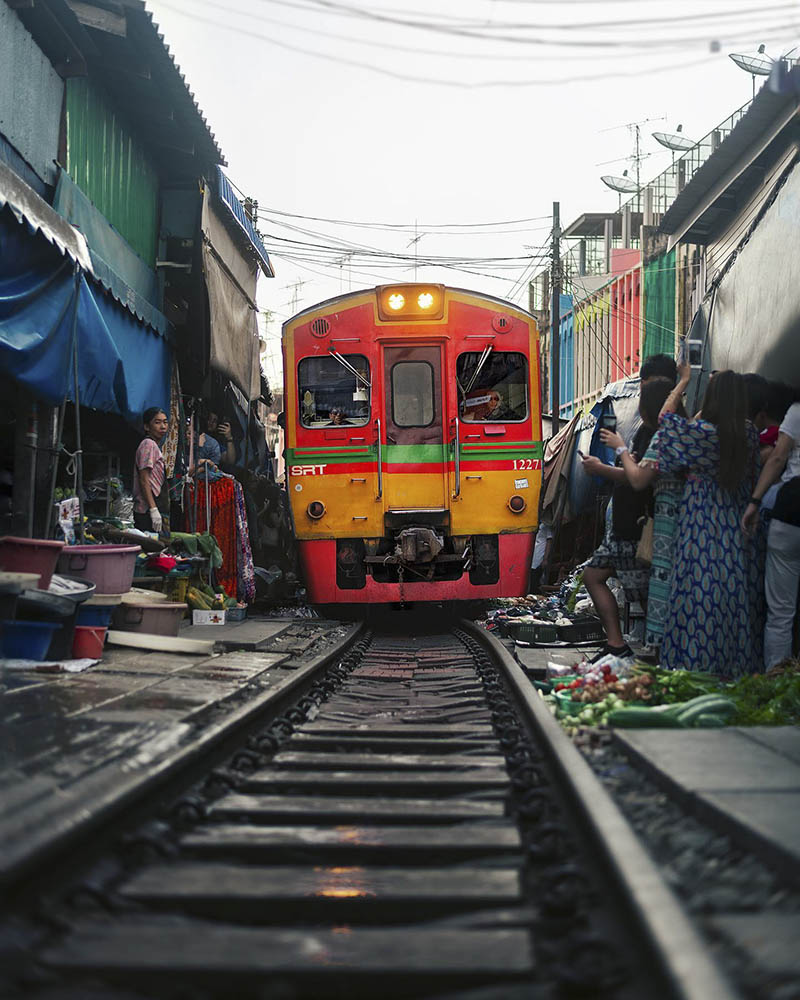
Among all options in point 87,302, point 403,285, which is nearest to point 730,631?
point 87,302

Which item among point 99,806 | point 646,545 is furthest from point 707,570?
point 99,806

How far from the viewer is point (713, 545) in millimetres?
6117

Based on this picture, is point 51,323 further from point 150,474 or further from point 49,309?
point 150,474

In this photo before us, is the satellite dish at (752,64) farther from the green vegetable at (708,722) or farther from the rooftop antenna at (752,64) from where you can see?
the green vegetable at (708,722)

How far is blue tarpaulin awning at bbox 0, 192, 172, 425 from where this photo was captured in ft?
21.0

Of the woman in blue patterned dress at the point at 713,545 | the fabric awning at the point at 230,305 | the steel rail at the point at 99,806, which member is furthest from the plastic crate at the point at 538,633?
the fabric awning at the point at 230,305

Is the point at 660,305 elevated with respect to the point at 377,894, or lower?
elevated

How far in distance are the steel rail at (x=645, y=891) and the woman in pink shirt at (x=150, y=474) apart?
6097 mm

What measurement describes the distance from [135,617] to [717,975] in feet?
21.0

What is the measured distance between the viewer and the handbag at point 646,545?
6.77 m

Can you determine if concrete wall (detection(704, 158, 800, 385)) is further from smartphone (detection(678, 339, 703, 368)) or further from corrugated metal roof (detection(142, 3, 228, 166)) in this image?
corrugated metal roof (detection(142, 3, 228, 166))

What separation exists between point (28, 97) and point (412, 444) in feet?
15.4

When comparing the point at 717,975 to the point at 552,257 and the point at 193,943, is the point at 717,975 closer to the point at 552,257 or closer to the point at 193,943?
the point at 193,943

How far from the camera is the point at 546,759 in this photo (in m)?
4.07
